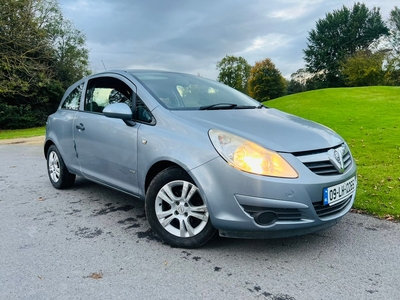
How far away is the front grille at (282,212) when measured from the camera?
7.93 ft

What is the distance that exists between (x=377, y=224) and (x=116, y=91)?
3211 mm

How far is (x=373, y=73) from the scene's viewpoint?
127ft

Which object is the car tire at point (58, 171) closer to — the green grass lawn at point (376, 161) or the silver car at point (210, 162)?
the silver car at point (210, 162)

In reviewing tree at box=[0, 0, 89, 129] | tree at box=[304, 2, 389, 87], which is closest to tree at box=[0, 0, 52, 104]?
tree at box=[0, 0, 89, 129]

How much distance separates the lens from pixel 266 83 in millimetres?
65375

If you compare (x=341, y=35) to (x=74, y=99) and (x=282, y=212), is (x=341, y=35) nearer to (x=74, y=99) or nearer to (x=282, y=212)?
(x=74, y=99)

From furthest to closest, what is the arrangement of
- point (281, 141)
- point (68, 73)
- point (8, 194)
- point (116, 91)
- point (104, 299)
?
point (68, 73) < point (8, 194) < point (116, 91) < point (281, 141) < point (104, 299)

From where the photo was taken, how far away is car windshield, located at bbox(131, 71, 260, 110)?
129 inches

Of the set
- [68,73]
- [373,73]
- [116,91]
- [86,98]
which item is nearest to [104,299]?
[116,91]

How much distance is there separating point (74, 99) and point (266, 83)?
64144 millimetres

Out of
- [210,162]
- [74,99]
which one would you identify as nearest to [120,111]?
[210,162]

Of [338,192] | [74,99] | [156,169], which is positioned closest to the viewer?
[338,192]

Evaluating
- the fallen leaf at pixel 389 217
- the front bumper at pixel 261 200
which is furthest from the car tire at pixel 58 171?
the fallen leaf at pixel 389 217

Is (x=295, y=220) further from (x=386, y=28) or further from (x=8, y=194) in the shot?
(x=386, y=28)
